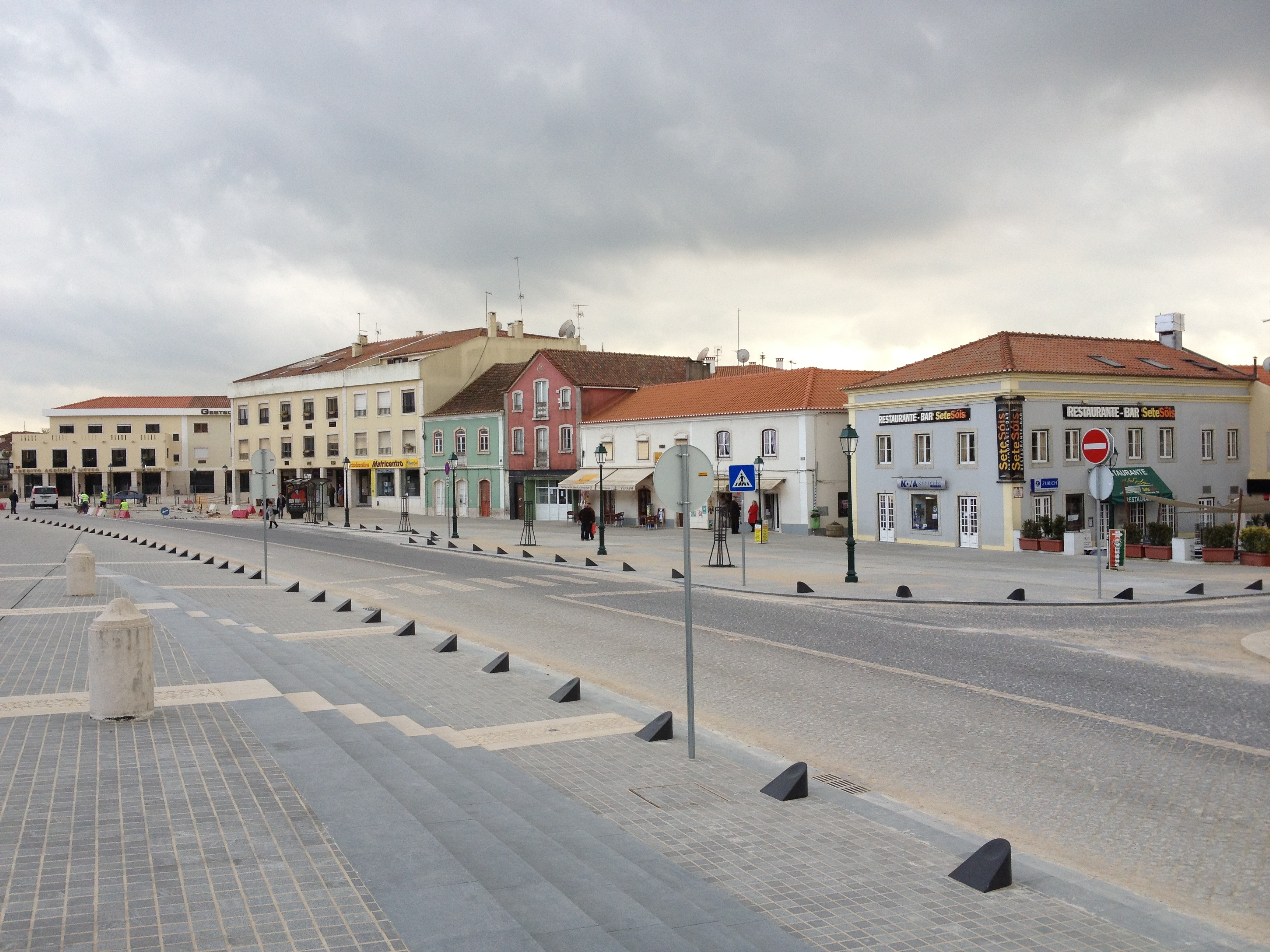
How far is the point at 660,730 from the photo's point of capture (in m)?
8.93

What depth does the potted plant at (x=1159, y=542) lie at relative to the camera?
97.9ft

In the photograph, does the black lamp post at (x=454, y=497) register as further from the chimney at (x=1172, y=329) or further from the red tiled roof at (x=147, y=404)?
the red tiled roof at (x=147, y=404)

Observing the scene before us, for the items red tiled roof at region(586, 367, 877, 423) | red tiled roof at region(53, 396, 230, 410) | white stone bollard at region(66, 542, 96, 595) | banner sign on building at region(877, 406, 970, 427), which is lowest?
white stone bollard at region(66, 542, 96, 595)

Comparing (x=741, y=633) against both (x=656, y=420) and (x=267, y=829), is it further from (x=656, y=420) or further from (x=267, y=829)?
(x=656, y=420)

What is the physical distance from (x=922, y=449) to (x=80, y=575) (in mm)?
27491

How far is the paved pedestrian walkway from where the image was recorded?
15.4ft

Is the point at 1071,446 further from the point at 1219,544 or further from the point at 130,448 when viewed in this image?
the point at 130,448

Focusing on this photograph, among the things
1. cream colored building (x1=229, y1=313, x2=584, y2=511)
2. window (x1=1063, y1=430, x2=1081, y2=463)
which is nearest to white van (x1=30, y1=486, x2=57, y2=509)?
cream colored building (x1=229, y1=313, x2=584, y2=511)

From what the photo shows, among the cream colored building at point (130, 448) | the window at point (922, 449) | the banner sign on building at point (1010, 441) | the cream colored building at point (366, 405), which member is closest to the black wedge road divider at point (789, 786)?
the banner sign on building at point (1010, 441)

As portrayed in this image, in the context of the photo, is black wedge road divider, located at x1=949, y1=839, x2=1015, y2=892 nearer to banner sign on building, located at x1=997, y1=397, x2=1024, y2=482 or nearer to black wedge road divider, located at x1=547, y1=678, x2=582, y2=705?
black wedge road divider, located at x1=547, y1=678, x2=582, y2=705

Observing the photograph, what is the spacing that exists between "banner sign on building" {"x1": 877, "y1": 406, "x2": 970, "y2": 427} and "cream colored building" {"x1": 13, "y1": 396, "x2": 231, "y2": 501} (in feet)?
252

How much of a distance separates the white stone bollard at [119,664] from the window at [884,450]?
32424 mm

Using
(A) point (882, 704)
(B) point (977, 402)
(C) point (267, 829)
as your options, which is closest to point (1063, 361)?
(B) point (977, 402)

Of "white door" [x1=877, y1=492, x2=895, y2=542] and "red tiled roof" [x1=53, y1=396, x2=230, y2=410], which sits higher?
"red tiled roof" [x1=53, y1=396, x2=230, y2=410]
